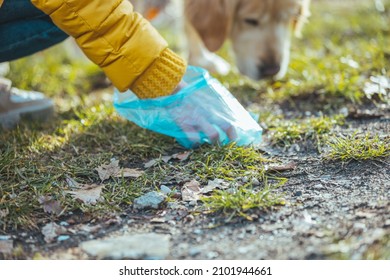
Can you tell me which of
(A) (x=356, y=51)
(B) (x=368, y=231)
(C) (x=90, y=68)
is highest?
(B) (x=368, y=231)

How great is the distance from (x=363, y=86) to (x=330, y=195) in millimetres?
1197

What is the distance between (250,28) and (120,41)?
1515 mm

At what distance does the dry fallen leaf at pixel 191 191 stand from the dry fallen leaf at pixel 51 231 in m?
0.43

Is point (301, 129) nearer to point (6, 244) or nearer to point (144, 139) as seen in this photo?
point (144, 139)

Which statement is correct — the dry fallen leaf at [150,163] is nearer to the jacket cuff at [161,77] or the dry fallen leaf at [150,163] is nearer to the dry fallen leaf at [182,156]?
the dry fallen leaf at [182,156]

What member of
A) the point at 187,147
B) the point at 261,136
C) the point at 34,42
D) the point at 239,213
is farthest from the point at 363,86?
the point at 34,42

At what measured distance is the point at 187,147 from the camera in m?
2.35

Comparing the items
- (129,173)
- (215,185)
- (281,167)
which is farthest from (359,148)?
(129,173)

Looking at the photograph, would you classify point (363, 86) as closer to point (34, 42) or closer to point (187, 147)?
point (187, 147)

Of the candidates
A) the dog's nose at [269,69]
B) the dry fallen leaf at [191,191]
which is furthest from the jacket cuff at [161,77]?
the dog's nose at [269,69]

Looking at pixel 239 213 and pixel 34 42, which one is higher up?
pixel 34 42

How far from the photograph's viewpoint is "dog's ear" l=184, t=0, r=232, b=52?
3.29m
